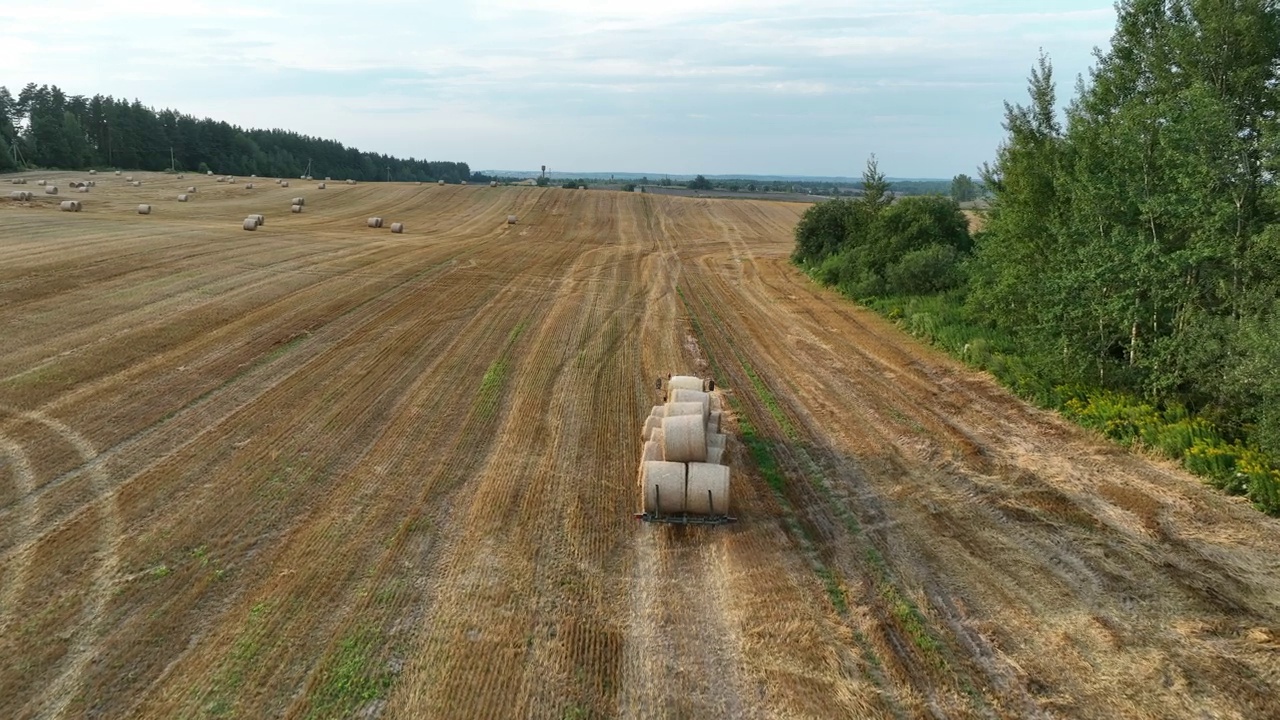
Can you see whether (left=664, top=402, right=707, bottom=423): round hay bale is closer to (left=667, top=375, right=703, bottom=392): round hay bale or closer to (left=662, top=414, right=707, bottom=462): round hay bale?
(left=662, top=414, right=707, bottom=462): round hay bale

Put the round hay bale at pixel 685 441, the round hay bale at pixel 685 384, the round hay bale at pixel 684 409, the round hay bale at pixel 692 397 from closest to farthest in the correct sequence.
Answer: the round hay bale at pixel 685 441
the round hay bale at pixel 684 409
the round hay bale at pixel 692 397
the round hay bale at pixel 685 384

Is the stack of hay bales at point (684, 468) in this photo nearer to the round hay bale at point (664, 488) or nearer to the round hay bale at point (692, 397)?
the round hay bale at point (664, 488)

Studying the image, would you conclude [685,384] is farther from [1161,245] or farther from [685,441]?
[1161,245]

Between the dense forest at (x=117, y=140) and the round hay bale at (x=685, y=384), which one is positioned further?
the dense forest at (x=117, y=140)

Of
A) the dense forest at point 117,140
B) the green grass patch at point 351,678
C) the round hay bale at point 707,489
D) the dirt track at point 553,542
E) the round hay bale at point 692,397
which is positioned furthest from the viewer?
the dense forest at point 117,140

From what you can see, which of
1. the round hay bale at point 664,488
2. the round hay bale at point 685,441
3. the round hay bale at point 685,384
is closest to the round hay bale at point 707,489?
the round hay bale at point 664,488

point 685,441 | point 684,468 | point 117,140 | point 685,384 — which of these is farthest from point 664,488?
point 117,140

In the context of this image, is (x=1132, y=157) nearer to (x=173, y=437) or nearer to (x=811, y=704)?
(x=811, y=704)
